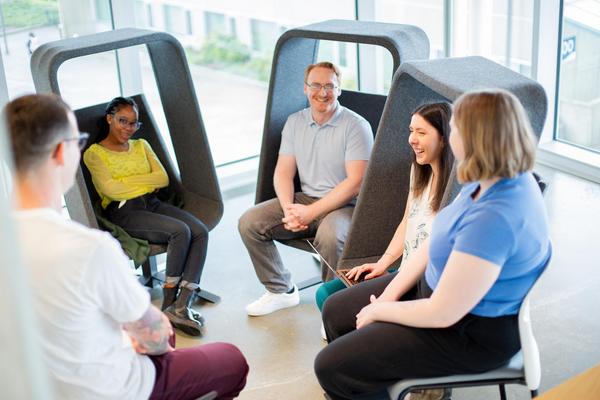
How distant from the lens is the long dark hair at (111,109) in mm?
3531

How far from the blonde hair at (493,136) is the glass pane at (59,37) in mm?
2757

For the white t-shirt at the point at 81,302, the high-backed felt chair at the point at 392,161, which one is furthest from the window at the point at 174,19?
the white t-shirt at the point at 81,302

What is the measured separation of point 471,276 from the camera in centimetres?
205

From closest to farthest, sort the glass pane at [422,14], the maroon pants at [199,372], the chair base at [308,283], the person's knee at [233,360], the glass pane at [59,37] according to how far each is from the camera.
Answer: the maroon pants at [199,372], the person's knee at [233,360], the chair base at [308,283], the glass pane at [59,37], the glass pane at [422,14]

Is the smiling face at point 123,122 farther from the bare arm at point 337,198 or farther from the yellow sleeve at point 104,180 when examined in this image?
the bare arm at point 337,198

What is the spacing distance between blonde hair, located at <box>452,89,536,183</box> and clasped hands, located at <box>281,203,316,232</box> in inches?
54.4

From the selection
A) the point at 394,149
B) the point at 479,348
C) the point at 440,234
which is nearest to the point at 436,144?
the point at 394,149

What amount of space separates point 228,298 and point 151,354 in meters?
1.58

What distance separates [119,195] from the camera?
3.57m

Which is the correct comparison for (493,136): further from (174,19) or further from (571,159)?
(174,19)

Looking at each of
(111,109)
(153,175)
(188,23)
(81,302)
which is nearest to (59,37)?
(188,23)

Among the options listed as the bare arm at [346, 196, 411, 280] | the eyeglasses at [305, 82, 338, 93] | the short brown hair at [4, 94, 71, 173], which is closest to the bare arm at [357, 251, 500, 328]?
the bare arm at [346, 196, 411, 280]

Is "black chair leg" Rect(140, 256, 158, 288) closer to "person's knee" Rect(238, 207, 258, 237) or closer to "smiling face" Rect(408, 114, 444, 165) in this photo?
"person's knee" Rect(238, 207, 258, 237)

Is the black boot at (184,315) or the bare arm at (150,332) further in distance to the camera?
the black boot at (184,315)
